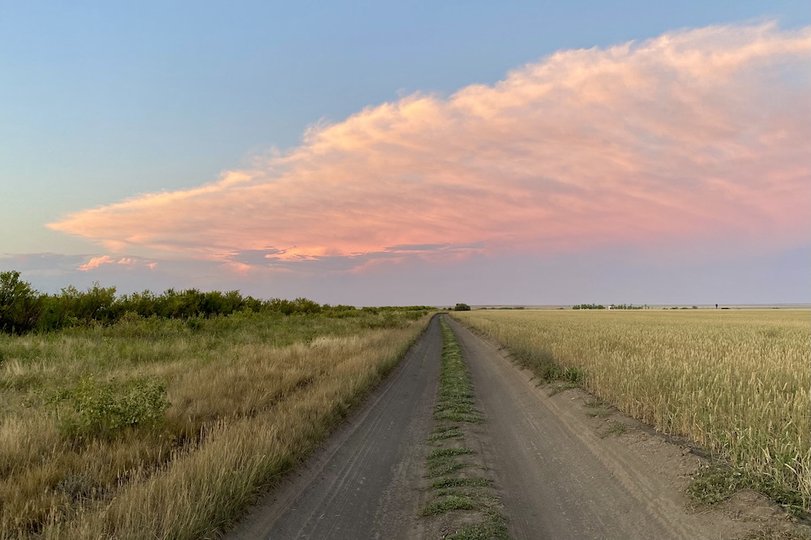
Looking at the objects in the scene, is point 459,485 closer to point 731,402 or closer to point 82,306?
point 731,402

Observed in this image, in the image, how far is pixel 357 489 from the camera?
21.6 ft

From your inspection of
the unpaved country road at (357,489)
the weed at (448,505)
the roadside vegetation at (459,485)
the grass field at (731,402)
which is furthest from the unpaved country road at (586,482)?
the unpaved country road at (357,489)

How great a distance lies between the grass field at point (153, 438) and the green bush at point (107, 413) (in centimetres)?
2

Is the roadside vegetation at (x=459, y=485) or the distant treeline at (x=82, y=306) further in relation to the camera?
the distant treeline at (x=82, y=306)

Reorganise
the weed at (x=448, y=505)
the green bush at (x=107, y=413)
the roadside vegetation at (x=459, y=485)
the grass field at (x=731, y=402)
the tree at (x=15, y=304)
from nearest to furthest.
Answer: the roadside vegetation at (x=459, y=485)
the grass field at (x=731, y=402)
the weed at (x=448, y=505)
the green bush at (x=107, y=413)
the tree at (x=15, y=304)

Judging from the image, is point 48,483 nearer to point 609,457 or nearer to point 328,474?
point 328,474

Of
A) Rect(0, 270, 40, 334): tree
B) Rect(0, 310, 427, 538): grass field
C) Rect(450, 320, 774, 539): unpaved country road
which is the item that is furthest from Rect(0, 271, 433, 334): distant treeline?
Rect(450, 320, 774, 539): unpaved country road

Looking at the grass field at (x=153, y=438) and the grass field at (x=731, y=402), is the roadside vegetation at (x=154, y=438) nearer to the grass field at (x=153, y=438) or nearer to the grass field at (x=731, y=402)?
the grass field at (x=153, y=438)

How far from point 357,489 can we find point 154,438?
3983 mm

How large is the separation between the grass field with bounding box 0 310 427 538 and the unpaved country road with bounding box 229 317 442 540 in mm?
375

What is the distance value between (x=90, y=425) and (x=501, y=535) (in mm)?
7415

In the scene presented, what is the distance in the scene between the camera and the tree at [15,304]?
85.9ft

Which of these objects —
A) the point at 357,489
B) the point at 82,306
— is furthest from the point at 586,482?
the point at 82,306

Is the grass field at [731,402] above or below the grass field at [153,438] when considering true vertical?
above
